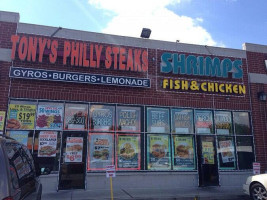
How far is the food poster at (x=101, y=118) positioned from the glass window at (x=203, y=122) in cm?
411

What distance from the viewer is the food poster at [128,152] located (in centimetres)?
1117

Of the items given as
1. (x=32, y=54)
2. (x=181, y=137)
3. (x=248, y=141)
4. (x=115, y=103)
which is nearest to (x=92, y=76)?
(x=115, y=103)

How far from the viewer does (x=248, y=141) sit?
505 inches

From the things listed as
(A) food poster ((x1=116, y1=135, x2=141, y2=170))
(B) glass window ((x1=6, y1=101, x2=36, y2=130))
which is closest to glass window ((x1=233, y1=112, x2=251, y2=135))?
(A) food poster ((x1=116, y1=135, x2=141, y2=170))

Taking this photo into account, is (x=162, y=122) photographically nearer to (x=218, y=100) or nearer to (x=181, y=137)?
(x=181, y=137)

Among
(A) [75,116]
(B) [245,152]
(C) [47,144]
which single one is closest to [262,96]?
(B) [245,152]

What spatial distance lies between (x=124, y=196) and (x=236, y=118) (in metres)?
6.99

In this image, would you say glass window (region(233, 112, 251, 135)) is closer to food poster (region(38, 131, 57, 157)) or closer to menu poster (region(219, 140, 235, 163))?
menu poster (region(219, 140, 235, 163))

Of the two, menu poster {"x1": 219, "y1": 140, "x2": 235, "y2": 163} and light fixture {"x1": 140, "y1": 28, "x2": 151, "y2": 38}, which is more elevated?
light fixture {"x1": 140, "y1": 28, "x2": 151, "y2": 38}

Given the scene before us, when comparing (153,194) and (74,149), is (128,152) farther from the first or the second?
(74,149)

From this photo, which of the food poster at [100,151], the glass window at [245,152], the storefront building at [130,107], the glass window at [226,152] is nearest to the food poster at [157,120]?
the storefront building at [130,107]

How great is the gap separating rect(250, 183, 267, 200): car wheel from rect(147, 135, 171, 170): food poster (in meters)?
3.58

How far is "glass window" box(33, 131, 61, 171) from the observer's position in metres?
10.3

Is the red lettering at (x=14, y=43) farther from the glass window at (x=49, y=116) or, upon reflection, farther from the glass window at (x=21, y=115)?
the glass window at (x=49, y=116)
